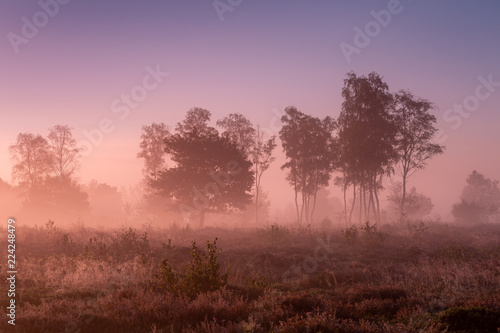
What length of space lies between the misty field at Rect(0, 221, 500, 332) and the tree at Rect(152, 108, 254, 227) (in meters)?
13.8

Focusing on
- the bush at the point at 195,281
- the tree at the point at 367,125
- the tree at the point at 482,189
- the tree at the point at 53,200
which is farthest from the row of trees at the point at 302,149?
the tree at the point at 482,189

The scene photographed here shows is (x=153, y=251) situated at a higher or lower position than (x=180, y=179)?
lower

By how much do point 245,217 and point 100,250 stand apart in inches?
1619

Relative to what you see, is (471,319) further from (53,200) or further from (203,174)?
(53,200)

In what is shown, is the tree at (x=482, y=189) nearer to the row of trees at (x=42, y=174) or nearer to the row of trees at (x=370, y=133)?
the row of trees at (x=370, y=133)

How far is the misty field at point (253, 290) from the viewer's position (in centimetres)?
602

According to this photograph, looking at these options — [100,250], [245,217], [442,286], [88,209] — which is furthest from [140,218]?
[442,286]

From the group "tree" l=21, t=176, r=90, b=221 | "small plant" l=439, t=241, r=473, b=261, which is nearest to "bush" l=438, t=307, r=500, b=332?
"small plant" l=439, t=241, r=473, b=261

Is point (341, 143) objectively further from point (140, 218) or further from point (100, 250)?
point (140, 218)

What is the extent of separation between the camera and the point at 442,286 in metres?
9.38

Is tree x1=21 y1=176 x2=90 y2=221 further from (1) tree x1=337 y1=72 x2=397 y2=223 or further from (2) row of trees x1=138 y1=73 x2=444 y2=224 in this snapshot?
(1) tree x1=337 y1=72 x2=397 y2=223

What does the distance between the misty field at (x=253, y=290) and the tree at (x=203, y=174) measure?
13.8 m

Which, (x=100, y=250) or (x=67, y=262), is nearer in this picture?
(x=67, y=262)

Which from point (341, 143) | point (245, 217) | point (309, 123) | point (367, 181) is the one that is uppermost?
point (309, 123)
